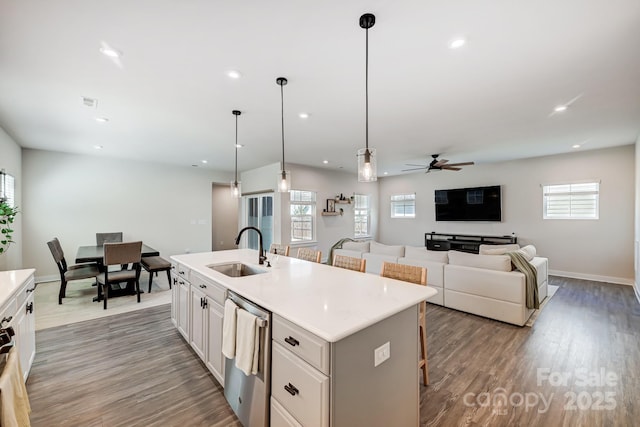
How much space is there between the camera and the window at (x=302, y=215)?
6988 mm

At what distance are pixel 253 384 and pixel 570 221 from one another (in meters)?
7.40

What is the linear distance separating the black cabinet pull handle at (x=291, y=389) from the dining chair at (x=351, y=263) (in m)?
1.44

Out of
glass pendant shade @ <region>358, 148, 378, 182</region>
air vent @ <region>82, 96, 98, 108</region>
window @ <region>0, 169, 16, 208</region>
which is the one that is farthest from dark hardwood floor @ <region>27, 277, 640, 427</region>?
air vent @ <region>82, 96, 98, 108</region>

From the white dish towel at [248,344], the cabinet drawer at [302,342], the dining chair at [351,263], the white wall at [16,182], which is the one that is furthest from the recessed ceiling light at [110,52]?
the white wall at [16,182]

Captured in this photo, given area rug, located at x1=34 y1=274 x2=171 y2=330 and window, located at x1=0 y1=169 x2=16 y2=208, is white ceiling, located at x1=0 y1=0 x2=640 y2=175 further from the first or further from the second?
area rug, located at x1=34 y1=274 x2=171 y2=330

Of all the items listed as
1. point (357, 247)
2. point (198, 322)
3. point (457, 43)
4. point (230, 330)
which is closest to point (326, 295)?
point (230, 330)

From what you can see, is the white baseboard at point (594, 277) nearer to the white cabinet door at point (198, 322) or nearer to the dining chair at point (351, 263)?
the dining chair at point (351, 263)

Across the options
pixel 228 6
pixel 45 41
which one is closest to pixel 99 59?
pixel 45 41

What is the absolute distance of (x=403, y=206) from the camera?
8.95m

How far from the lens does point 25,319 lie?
2.25 meters

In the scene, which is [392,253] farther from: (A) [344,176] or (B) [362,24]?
(A) [344,176]

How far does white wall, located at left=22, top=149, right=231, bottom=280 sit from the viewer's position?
539 centimetres

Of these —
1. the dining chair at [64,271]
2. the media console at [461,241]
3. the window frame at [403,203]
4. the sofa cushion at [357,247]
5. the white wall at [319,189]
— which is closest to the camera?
the dining chair at [64,271]

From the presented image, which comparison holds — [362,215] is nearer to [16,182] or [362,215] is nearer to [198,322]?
[198,322]
